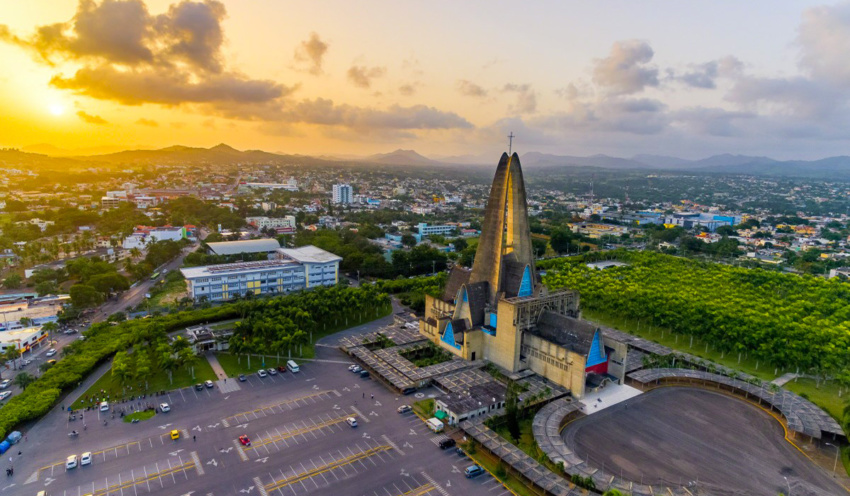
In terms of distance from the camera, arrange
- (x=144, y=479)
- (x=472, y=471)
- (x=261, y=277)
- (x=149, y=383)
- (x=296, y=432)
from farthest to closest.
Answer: (x=261, y=277) → (x=149, y=383) → (x=296, y=432) → (x=472, y=471) → (x=144, y=479)

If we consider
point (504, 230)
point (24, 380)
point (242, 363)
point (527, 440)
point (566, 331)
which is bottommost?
point (242, 363)

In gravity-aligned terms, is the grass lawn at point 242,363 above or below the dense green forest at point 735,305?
below

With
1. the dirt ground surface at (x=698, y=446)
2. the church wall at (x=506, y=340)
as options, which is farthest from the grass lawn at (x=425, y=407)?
the dirt ground surface at (x=698, y=446)

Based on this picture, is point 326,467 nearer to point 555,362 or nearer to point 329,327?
point 555,362

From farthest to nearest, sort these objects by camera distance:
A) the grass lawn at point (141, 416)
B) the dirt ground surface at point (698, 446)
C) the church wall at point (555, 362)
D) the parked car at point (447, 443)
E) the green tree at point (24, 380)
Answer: the church wall at point (555, 362)
the green tree at point (24, 380)
the grass lawn at point (141, 416)
the parked car at point (447, 443)
the dirt ground surface at point (698, 446)

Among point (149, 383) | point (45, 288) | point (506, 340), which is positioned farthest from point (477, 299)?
point (45, 288)

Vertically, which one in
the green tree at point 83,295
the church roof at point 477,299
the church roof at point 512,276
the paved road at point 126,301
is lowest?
the paved road at point 126,301

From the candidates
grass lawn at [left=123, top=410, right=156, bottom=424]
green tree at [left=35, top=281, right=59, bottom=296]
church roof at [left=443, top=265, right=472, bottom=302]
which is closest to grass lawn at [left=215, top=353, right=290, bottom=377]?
grass lawn at [left=123, top=410, right=156, bottom=424]

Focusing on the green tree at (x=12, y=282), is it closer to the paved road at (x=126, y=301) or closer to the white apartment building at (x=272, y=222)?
the paved road at (x=126, y=301)
